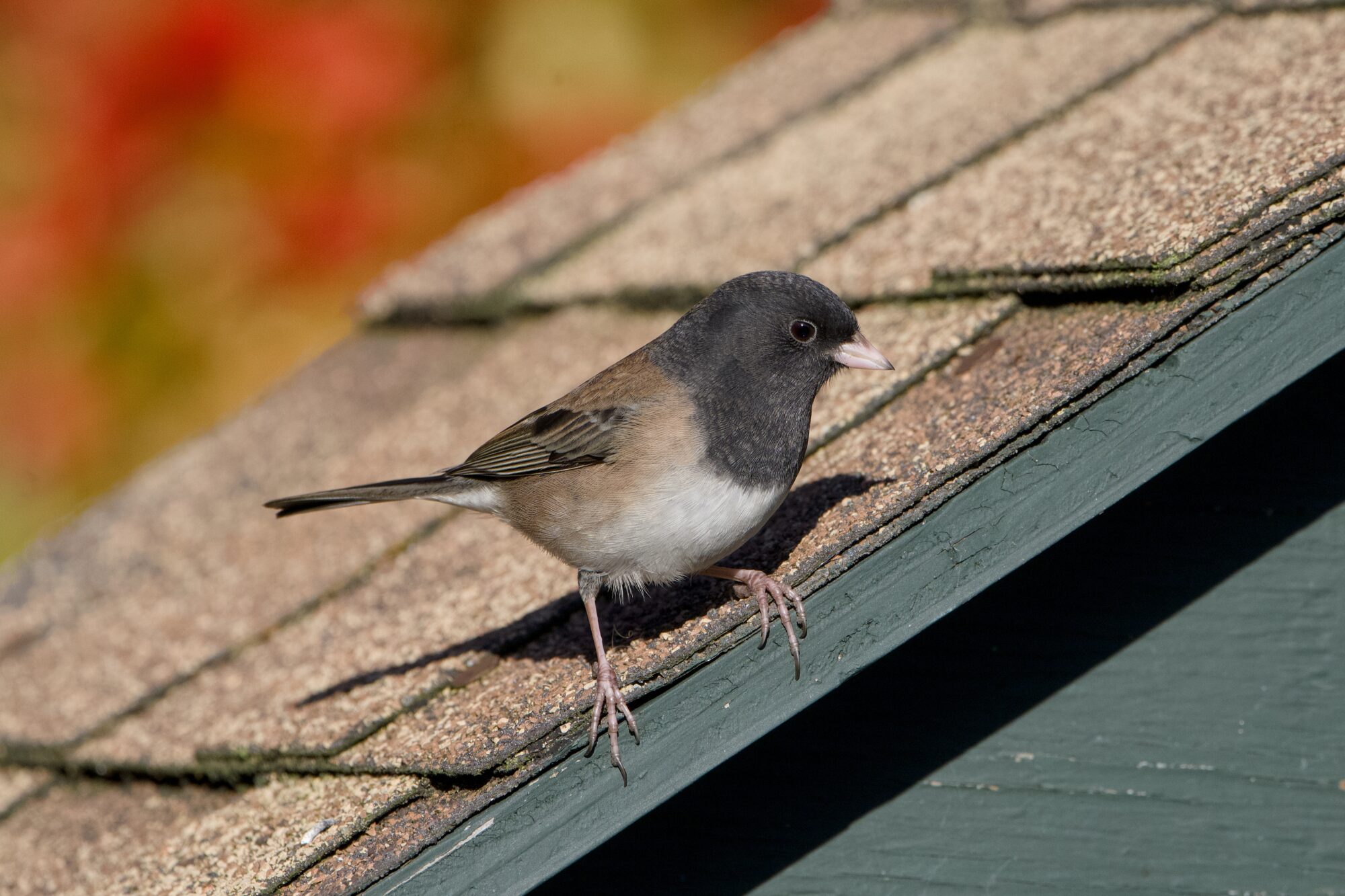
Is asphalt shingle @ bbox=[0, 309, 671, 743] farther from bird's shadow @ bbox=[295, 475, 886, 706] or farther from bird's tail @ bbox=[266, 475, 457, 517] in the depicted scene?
bird's shadow @ bbox=[295, 475, 886, 706]

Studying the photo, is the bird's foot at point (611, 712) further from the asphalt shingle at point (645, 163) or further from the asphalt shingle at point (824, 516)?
the asphalt shingle at point (645, 163)

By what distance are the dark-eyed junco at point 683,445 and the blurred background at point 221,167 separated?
3.48m

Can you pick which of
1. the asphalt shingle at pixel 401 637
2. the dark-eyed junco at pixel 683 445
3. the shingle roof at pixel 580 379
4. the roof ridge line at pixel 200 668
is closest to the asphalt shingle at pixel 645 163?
the shingle roof at pixel 580 379

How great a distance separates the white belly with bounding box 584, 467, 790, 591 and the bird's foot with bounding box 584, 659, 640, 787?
0.98 ft

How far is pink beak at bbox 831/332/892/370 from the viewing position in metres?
2.52

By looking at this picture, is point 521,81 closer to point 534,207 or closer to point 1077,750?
point 534,207

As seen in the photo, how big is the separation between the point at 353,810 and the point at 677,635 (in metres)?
0.59

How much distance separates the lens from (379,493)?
2.82m

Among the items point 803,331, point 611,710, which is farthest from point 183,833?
point 803,331

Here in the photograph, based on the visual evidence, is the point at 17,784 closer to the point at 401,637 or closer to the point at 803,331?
the point at 401,637

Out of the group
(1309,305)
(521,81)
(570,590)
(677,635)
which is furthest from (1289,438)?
(521,81)

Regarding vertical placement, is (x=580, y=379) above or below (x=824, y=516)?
above

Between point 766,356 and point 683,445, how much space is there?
0.24m

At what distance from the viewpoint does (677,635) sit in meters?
2.29
